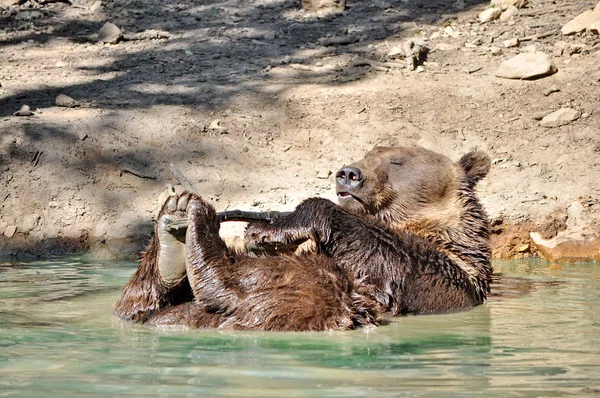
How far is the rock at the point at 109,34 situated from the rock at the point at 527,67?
6250 millimetres

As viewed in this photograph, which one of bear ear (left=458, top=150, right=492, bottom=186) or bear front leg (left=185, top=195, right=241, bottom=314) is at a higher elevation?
bear ear (left=458, top=150, right=492, bottom=186)

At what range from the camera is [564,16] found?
15.2 metres

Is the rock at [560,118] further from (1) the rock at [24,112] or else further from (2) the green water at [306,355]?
(1) the rock at [24,112]

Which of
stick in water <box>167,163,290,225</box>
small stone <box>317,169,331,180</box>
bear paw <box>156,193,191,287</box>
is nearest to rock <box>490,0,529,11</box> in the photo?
small stone <box>317,169,331,180</box>

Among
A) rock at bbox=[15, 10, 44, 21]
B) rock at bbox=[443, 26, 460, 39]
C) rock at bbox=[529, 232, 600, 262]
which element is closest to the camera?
rock at bbox=[529, 232, 600, 262]

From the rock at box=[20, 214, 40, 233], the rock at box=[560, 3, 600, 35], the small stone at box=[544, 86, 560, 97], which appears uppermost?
the rock at box=[560, 3, 600, 35]

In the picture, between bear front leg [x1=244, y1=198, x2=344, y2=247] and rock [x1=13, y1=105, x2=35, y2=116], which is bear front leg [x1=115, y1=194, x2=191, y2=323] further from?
rock [x1=13, y1=105, x2=35, y2=116]

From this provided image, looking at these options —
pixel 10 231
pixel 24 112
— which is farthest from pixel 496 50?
pixel 10 231

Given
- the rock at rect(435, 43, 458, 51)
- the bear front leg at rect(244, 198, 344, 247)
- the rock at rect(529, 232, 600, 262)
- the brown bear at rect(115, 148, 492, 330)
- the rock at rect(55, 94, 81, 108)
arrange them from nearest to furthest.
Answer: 1. the brown bear at rect(115, 148, 492, 330)
2. the bear front leg at rect(244, 198, 344, 247)
3. the rock at rect(529, 232, 600, 262)
4. the rock at rect(55, 94, 81, 108)
5. the rock at rect(435, 43, 458, 51)

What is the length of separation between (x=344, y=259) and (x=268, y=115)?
6358mm

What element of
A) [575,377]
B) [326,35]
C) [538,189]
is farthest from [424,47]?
[575,377]

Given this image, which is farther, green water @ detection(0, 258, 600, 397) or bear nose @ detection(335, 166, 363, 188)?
bear nose @ detection(335, 166, 363, 188)

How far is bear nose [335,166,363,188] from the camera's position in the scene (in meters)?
7.08

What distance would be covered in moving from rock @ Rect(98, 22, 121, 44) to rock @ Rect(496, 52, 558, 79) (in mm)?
6250
